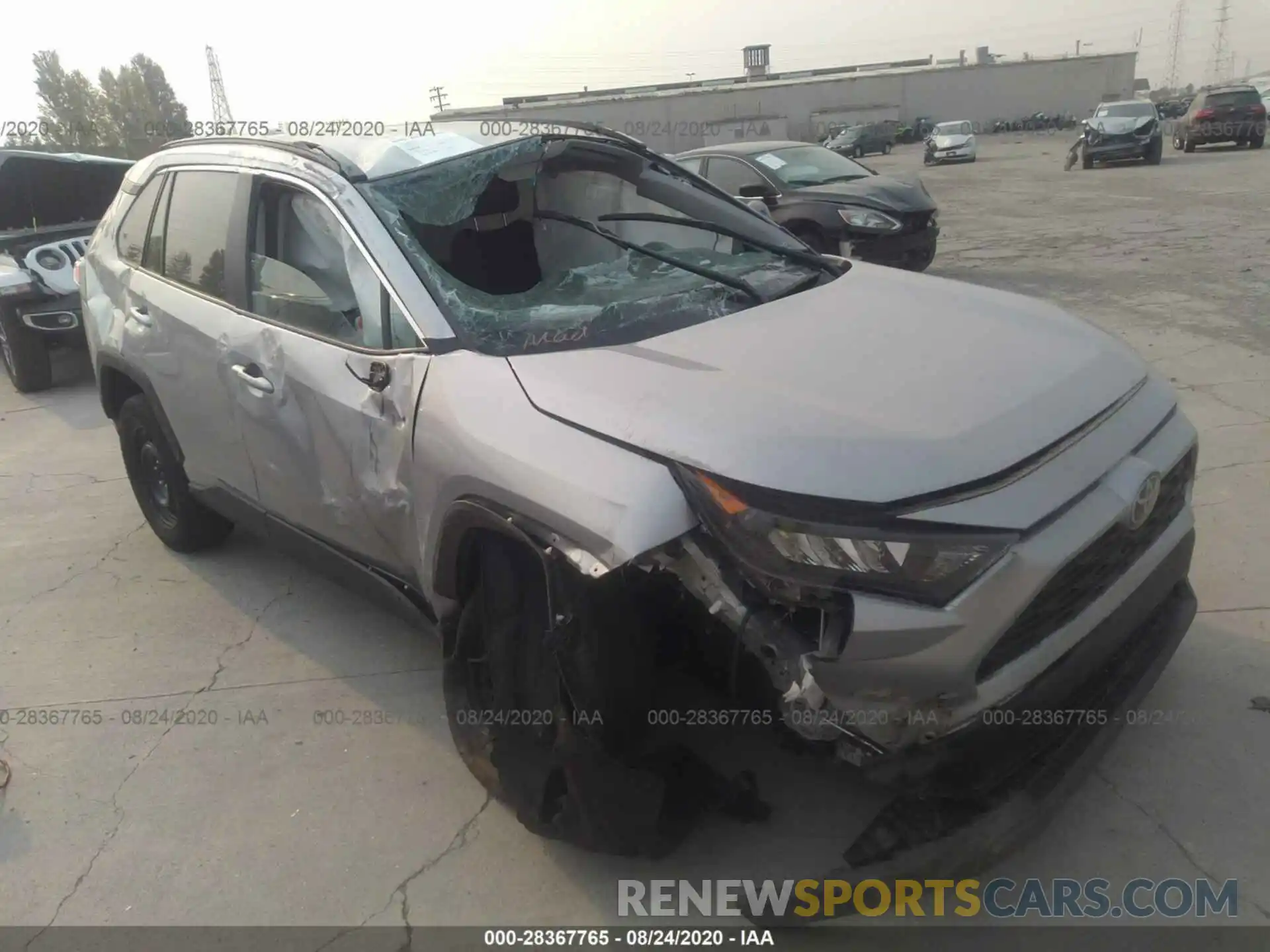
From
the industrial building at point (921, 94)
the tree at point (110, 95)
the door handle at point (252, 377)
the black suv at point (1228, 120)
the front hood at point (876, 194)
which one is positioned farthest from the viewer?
the industrial building at point (921, 94)

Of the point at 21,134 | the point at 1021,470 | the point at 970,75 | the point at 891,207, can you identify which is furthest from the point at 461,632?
the point at 970,75

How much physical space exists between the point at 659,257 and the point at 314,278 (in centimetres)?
117

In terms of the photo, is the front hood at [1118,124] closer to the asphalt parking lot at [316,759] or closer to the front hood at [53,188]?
the asphalt parking lot at [316,759]

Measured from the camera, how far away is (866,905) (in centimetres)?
227

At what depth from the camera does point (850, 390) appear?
2.31 metres

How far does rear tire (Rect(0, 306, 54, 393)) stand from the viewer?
7.93 m

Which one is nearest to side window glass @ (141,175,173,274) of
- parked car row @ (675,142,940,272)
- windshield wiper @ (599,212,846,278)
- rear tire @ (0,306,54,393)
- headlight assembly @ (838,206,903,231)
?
windshield wiper @ (599,212,846,278)

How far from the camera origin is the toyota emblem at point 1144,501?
2.27 metres

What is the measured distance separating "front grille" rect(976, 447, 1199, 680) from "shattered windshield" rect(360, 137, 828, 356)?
4.13 feet

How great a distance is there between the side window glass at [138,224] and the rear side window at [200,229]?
20 centimetres

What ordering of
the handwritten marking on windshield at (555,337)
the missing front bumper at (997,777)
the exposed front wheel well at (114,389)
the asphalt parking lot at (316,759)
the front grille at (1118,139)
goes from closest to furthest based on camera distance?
the missing front bumper at (997,777)
the asphalt parking lot at (316,759)
the handwritten marking on windshield at (555,337)
the exposed front wheel well at (114,389)
the front grille at (1118,139)

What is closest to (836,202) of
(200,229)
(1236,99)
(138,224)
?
(138,224)

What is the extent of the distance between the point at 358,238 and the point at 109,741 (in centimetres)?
199
